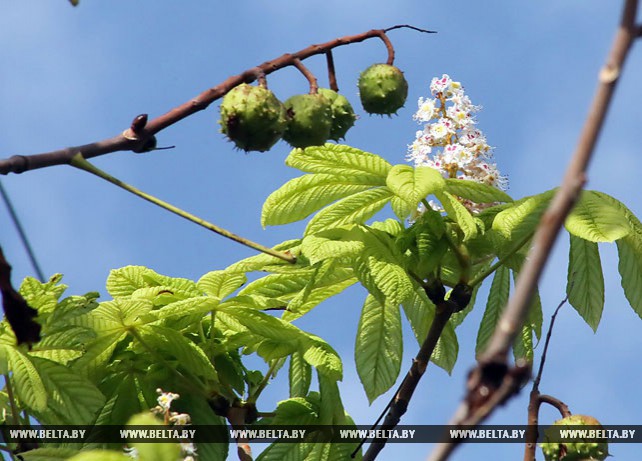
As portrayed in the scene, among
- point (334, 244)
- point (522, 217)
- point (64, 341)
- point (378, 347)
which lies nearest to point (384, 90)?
point (334, 244)

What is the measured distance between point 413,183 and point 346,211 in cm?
42

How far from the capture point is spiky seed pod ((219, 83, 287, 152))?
7.60ft

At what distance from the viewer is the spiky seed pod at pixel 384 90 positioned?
287 cm

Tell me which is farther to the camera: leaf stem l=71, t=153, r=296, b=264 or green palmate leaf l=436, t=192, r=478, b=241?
green palmate leaf l=436, t=192, r=478, b=241

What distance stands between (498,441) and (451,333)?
1.89 ft

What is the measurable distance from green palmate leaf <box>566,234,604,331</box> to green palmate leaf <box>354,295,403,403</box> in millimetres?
674

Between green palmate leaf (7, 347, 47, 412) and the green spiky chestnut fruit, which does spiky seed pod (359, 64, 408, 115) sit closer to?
the green spiky chestnut fruit

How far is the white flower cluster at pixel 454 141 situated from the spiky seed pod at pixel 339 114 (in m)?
1.35

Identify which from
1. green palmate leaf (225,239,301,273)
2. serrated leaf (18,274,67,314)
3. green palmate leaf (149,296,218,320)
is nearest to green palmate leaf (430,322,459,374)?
green palmate leaf (225,239,301,273)

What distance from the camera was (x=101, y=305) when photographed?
3.48 meters

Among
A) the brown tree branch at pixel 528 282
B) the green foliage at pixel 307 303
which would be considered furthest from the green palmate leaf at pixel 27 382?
the brown tree branch at pixel 528 282

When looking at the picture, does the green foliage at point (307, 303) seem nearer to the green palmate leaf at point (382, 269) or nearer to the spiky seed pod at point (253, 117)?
the green palmate leaf at point (382, 269)

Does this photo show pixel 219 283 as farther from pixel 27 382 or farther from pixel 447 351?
pixel 447 351

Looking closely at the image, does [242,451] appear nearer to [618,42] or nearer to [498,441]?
[498,441]
